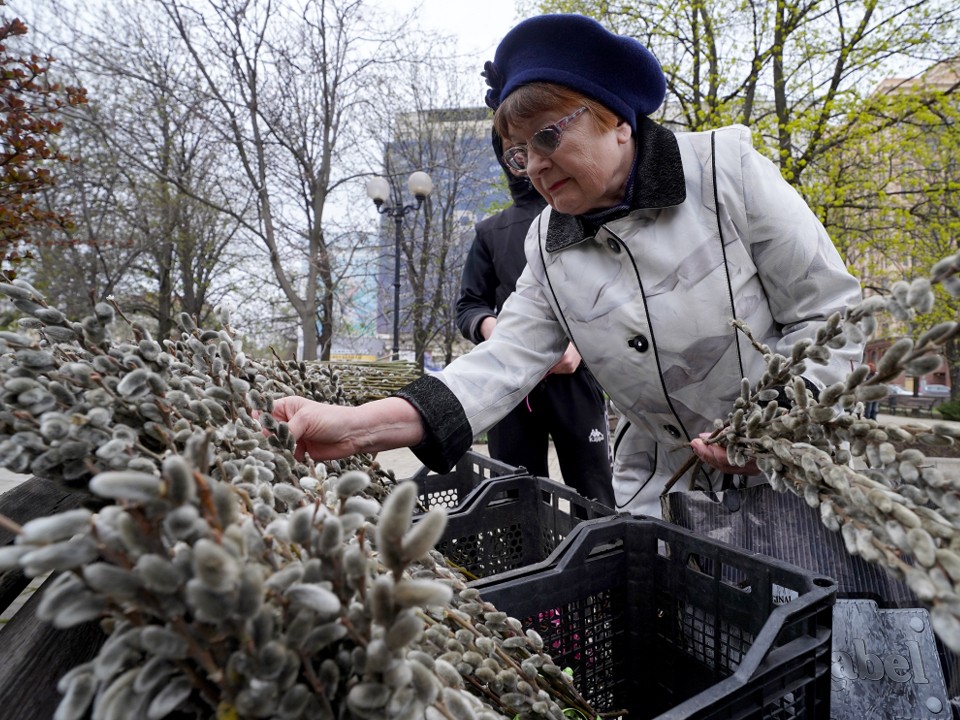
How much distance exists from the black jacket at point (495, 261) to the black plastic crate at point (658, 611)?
1.91 m

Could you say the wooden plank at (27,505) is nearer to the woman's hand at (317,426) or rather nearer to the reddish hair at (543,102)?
the woman's hand at (317,426)

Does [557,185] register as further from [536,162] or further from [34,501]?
[34,501]

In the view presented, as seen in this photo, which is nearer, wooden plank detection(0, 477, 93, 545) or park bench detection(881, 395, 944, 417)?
wooden plank detection(0, 477, 93, 545)

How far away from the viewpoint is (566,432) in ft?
9.30

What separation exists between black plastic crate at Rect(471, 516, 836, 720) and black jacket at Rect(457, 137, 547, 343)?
1.91 meters

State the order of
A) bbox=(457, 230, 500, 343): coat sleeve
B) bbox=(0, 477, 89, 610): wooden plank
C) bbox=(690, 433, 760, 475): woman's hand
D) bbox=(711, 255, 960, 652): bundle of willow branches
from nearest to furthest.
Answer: bbox=(711, 255, 960, 652): bundle of willow branches < bbox=(0, 477, 89, 610): wooden plank < bbox=(690, 433, 760, 475): woman's hand < bbox=(457, 230, 500, 343): coat sleeve

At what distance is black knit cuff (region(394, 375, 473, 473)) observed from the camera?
1327 mm

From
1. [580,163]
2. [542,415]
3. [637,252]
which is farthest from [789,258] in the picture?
[542,415]

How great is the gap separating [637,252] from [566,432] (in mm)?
1494

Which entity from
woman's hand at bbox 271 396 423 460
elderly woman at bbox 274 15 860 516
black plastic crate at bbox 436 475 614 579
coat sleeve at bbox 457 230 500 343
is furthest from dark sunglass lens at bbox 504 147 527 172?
coat sleeve at bbox 457 230 500 343

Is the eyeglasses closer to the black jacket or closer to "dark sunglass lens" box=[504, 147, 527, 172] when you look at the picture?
"dark sunglass lens" box=[504, 147, 527, 172]

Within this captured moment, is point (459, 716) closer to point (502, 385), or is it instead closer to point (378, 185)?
point (502, 385)

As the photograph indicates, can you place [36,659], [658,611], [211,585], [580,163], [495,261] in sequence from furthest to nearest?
1. [495,261]
2. [580,163]
3. [658,611]
4. [36,659]
5. [211,585]

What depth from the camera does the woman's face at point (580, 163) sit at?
1.42m
